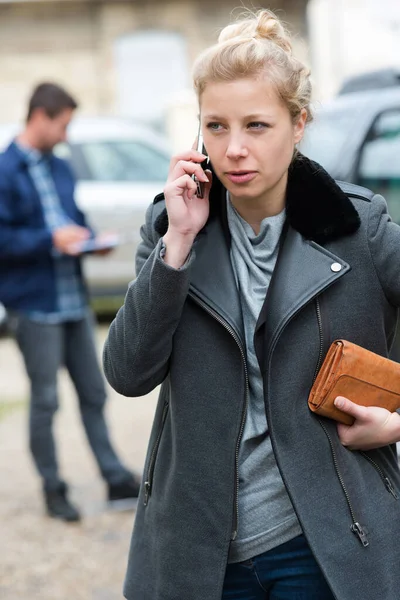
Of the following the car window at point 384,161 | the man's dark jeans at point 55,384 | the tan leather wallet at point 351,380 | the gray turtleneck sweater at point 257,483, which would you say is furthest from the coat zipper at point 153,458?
the car window at point 384,161

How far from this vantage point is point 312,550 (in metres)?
2.01

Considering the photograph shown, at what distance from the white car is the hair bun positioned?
7.76 meters

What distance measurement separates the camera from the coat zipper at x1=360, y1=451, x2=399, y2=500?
212 cm

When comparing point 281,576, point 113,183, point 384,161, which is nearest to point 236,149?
point 281,576

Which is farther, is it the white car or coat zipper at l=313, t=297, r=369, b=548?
the white car

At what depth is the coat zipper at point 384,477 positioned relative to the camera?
2121mm

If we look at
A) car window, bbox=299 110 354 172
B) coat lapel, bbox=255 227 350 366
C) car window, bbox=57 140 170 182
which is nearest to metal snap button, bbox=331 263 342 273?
coat lapel, bbox=255 227 350 366

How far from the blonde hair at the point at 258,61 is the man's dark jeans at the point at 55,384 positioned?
9.43 feet

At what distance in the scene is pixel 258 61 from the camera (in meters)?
1.99

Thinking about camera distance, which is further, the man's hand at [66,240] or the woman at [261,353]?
the man's hand at [66,240]

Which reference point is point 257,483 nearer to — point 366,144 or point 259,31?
point 259,31

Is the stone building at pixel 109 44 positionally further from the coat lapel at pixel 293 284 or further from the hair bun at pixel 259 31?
the coat lapel at pixel 293 284

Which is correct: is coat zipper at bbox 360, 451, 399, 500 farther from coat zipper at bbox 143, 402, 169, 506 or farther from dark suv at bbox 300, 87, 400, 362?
dark suv at bbox 300, 87, 400, 362

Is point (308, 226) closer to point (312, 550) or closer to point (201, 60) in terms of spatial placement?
point (201, 60)
